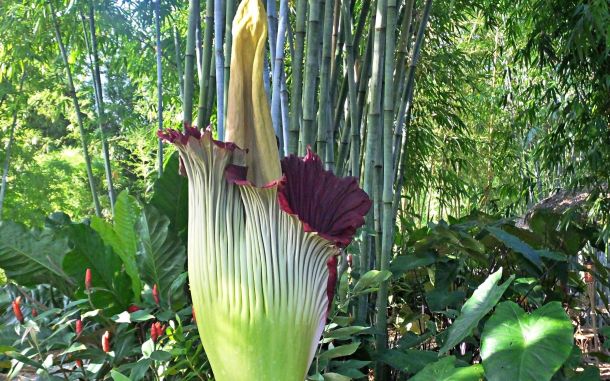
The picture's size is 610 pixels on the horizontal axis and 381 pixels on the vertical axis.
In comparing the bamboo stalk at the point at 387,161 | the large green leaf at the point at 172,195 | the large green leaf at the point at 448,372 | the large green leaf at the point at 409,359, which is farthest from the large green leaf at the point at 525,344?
the large green leaf at the point at 172,195

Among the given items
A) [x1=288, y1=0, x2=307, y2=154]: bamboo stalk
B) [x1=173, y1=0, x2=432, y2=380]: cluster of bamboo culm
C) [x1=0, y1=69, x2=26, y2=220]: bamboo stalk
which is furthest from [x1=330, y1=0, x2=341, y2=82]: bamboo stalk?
[x1=0, y1=69, x2=26, y2=220]: bamboo stalk

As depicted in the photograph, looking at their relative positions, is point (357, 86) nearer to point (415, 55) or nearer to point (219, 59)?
point (415, 55)

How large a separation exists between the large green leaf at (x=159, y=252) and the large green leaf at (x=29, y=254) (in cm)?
15

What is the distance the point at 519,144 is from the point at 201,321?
278 inches

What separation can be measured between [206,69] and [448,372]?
2.46ft

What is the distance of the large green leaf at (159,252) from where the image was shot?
1.22m

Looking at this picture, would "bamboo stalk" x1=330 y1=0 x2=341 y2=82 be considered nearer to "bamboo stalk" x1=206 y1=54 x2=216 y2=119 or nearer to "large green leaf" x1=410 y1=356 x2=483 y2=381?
"bamboo stalk" x1=206 y1=54 x2=216 y2=119

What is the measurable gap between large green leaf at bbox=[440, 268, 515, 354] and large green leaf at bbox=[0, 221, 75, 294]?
0.69 metres

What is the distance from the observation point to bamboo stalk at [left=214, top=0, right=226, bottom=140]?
4.38ft

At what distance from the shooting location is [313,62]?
4.15ft

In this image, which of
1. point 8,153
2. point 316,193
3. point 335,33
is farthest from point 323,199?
point 8,153

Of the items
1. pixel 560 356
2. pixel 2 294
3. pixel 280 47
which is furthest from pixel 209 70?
pixel 560 356

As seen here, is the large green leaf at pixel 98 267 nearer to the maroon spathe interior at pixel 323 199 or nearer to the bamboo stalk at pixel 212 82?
the bamboo stalk at pixel 212 82

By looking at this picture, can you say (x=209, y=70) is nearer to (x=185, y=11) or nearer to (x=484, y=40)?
(x=185, y=11)
